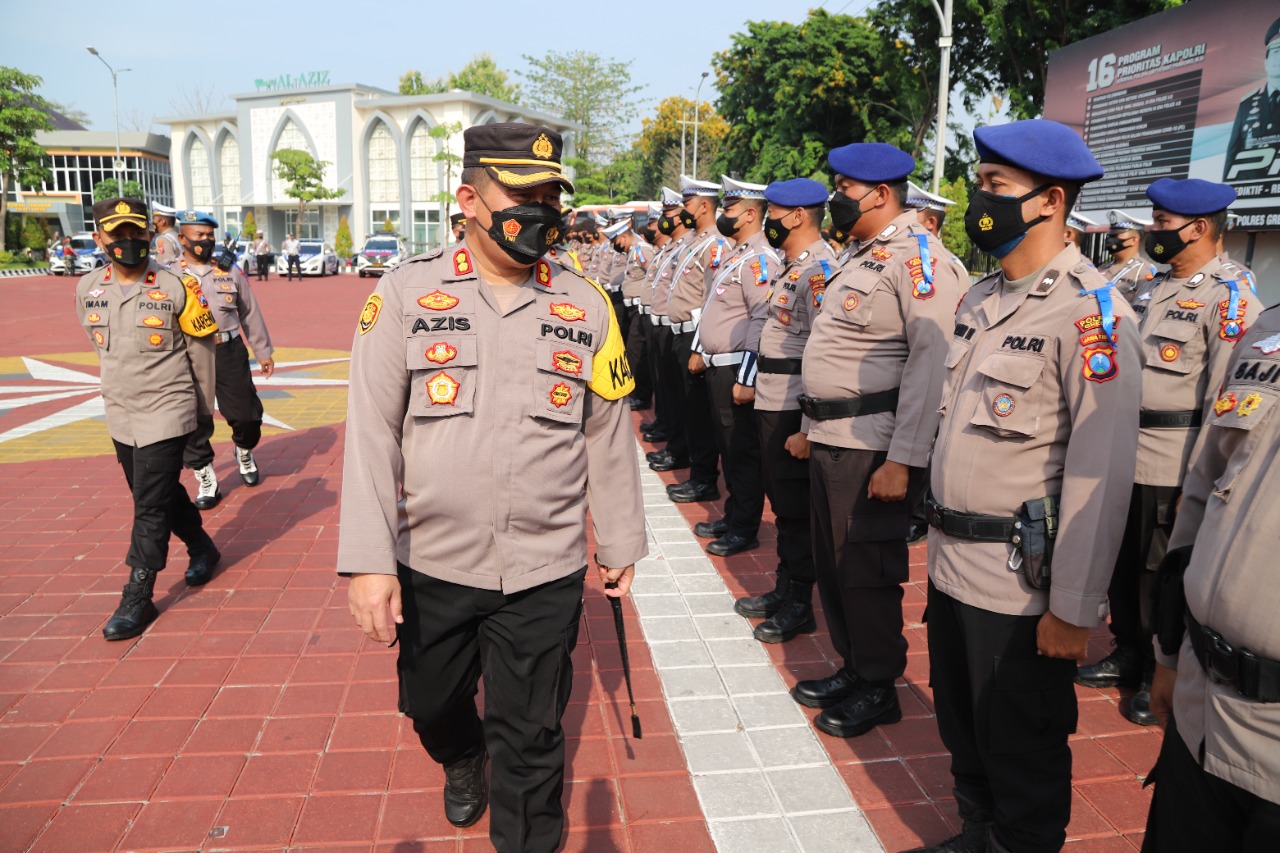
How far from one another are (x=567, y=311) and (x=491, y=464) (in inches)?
19.8

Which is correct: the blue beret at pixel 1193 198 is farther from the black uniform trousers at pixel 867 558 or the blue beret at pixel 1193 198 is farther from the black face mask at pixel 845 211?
the black uniform trousers at pixel 867 558

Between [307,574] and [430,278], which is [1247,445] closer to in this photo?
[430,278]

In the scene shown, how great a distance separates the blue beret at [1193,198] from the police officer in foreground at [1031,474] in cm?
194

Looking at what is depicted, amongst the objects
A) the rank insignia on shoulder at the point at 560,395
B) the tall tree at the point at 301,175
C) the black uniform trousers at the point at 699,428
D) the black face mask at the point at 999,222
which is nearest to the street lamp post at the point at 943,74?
the black uniform trousers at the point at 699,428

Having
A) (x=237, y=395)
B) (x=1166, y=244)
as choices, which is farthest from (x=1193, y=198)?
(x=237, y=395)

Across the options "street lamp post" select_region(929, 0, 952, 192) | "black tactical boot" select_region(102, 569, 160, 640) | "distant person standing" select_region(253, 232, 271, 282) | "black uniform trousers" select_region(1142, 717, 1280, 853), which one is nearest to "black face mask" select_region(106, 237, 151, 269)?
"black tactical boot" select_region(102, 569, 160, 640)

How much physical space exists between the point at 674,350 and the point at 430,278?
491cm

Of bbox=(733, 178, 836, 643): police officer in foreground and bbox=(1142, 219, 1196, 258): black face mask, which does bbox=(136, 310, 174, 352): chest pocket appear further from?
bbox=(1142, 219, 1196, 258): black face mask

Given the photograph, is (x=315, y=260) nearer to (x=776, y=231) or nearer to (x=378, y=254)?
(x=378, y=254)

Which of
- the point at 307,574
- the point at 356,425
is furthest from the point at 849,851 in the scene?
the point at 307,574

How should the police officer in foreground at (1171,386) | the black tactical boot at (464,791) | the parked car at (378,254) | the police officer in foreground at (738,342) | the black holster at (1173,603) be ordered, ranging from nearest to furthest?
the black holster at (1173,603) → the black tactical boot at (464,791) → the police officer in foreground at (1171,386) → the police officer in foreground at (738,342) → the parked car at (378,254)

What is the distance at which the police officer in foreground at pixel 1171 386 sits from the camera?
367cm

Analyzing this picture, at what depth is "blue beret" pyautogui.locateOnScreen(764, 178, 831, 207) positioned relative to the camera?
452 cm

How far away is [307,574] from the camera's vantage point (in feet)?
16.2
